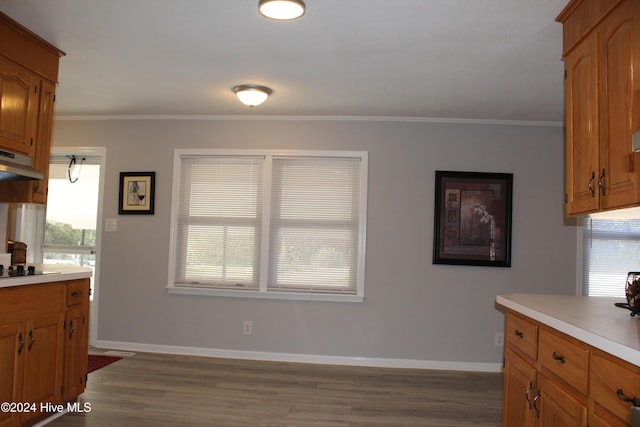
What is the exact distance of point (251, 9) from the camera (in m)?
2.44

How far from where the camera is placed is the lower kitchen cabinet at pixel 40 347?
2455mm

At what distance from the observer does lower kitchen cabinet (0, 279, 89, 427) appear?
246cm

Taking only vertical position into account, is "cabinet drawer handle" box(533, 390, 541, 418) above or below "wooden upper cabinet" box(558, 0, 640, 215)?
below

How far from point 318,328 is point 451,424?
1.64 meters

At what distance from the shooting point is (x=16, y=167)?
2717 millimetres

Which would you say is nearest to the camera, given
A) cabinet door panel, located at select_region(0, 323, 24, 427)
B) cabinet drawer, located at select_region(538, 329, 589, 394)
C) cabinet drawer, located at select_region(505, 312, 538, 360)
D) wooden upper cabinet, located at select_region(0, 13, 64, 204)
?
cabinet drawer, located at select_region(538, 329, 589, 394)

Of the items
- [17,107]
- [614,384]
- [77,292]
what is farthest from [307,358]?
[614,384]

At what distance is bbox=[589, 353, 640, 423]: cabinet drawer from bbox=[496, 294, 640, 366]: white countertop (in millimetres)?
36

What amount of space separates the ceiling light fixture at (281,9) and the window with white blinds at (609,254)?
10.9ft

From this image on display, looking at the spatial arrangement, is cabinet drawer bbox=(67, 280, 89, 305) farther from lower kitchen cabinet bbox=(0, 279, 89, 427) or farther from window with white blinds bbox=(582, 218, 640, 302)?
window with white blinds bbox=(582, 218, 640, 302)

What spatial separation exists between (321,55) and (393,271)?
2.18 metres

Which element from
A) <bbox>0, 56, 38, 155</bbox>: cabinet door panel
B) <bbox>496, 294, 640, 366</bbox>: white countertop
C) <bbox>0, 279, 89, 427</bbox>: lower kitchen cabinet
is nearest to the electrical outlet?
<bbox>0, 279, 89, 427</bbox>: lower kitchen cabinet

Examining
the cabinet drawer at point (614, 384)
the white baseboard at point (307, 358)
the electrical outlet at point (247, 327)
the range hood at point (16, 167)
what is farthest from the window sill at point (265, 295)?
the cabinet drawer at point (614, 384)

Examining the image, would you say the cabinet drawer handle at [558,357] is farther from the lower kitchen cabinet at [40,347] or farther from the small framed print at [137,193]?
the small framed print at [137,193]
